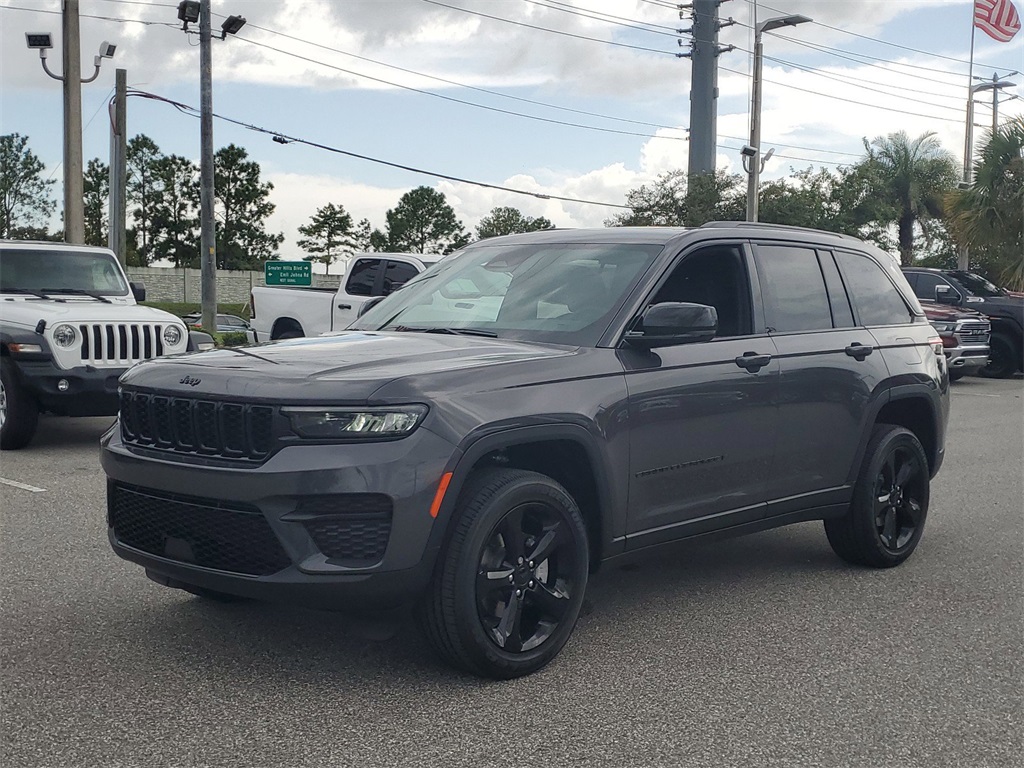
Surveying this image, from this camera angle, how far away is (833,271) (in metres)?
6.44

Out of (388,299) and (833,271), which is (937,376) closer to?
(833,271)

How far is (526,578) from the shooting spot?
14.7 ft

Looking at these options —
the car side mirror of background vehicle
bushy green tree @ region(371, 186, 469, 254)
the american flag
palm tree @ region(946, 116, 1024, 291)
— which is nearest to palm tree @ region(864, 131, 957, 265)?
the american flag

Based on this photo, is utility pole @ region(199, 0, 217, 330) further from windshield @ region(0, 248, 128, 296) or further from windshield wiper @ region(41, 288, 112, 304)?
windshield wiper @ region(41, 288, 112, 304)

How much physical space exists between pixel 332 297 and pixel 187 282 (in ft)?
178

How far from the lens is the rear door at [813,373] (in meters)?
5.78

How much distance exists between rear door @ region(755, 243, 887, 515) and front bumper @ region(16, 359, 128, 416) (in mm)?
6323

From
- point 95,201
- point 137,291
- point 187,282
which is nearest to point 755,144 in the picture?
point 137,291

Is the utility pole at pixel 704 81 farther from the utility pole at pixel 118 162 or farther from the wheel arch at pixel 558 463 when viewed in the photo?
the wheel arch at pixel 558 463

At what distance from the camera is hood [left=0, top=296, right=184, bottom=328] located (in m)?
10.4

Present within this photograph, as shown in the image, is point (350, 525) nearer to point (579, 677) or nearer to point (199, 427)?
point (199, 427)

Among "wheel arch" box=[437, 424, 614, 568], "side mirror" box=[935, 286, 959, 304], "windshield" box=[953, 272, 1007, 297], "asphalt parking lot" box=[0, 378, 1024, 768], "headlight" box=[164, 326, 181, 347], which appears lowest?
"asphalt parking lot" box=[0, 378, 1024, 768]

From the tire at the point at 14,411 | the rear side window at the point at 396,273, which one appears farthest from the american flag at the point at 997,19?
the tire at the point at 14,411

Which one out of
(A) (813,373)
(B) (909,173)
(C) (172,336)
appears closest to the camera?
(A) (813,373)
